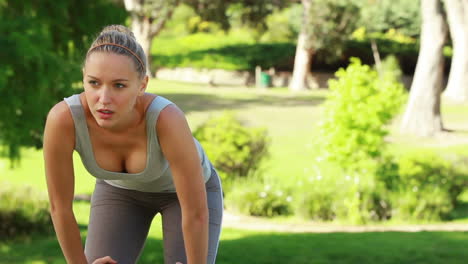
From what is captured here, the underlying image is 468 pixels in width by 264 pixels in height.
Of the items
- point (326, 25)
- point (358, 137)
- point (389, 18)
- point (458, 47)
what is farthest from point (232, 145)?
point (389, 18)

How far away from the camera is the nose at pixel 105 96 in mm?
2332

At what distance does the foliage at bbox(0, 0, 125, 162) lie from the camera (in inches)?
298

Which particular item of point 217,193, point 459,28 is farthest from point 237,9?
point 217,193

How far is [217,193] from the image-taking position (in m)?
3.00

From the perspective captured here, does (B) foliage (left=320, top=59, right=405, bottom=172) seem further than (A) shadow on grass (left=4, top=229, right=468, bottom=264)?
Yes

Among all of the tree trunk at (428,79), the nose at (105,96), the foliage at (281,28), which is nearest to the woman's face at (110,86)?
the nose at (105,96)

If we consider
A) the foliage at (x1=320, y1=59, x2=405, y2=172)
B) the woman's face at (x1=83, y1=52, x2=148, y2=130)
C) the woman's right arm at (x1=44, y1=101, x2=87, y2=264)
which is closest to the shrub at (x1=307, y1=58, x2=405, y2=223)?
the foliage at (x1=320, y1=59, x2=405, y2=172)

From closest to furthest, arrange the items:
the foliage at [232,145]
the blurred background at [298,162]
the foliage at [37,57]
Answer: the foliage at [37,57] → the blurred background at [298,162] → the foliage at [232,145]

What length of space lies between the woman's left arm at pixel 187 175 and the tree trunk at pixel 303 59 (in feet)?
120

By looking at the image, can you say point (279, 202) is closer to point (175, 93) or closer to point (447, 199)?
point (447, 199)

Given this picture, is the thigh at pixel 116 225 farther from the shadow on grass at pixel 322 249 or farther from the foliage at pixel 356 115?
the foliage at pixel 356 115

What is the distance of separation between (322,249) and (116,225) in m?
5.24

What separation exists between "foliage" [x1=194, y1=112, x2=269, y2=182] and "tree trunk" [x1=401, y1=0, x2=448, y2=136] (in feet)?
35.2

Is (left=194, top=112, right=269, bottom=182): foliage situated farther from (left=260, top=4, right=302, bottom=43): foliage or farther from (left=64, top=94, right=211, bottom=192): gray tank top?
(left=260, top=4, right=302, bottom=43): foliage
